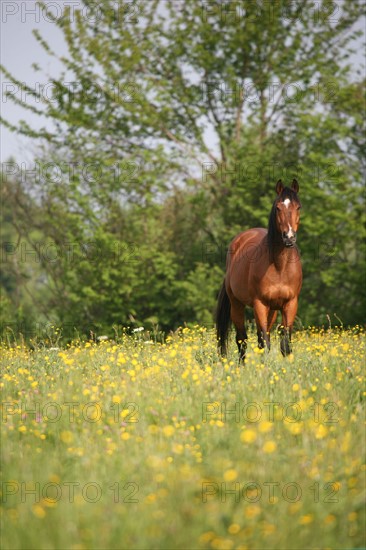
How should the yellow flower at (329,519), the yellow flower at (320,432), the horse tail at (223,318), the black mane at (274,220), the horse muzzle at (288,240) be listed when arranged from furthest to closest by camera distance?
the horse tail at (223,318) → the black mane at (274,220) → the horse muzzle at (288,240) → the yellow flower at (320,432) → the yellow flower at (329,519)

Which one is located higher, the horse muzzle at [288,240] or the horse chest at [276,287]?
the horse muzzle at [288,240]

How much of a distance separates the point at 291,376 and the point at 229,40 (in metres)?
15.0

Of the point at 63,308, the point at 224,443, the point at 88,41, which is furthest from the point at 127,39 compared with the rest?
the point at 224,443

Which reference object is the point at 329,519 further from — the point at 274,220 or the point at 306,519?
the point at 274,220

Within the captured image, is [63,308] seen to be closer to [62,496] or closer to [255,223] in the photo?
[255,223]

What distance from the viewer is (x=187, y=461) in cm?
440

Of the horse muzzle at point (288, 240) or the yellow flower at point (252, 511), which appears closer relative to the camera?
the yellow flower at point (252, 511)

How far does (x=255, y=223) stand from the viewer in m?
18.7

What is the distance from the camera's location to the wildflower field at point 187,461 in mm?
3637

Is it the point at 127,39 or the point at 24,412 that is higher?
the point at 127,39

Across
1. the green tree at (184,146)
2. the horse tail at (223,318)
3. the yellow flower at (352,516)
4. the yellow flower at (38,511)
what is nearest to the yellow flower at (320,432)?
the yellow flower at (352,516)

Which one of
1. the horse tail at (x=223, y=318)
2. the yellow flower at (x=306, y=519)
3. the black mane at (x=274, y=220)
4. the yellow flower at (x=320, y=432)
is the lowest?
the yellow flower at (x=306, y=519)

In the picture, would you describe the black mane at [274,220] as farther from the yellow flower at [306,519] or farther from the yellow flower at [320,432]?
the yellow flower at [306,519]

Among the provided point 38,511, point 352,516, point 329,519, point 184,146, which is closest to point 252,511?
point 329,519
